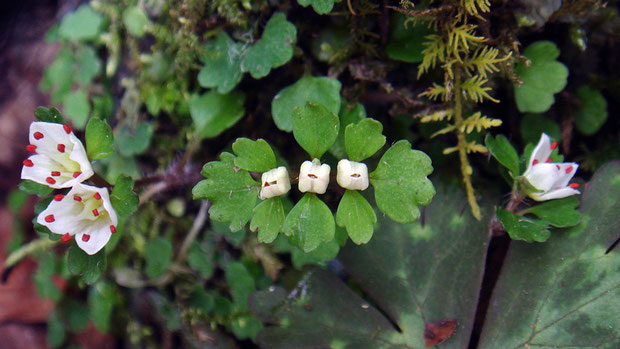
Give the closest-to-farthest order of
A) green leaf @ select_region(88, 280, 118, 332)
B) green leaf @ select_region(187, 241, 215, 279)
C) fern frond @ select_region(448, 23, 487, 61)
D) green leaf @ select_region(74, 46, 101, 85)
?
fern frond @ select_region(448, 23, 487, 61) → green leaf @ select_region(187, 241, 215, 279) → green leaf @ select_region(88, 280, 118, 332) → green leaf @ select_region(74, 46, 101, 85)

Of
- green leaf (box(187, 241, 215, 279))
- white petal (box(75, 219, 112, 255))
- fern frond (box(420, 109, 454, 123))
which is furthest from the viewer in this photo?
green leaf (box(187, 241, 215, 279))

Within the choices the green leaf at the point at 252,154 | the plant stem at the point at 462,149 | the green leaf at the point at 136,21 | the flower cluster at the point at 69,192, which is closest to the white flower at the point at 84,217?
the flower cluster at the point at 69,192

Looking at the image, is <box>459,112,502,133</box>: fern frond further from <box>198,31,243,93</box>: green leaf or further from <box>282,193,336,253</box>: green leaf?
<box>198,31,243,93</box>: green leaf

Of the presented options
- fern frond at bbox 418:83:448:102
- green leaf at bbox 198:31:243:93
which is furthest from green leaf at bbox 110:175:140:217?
fern frond at bbox 418:83:448:102

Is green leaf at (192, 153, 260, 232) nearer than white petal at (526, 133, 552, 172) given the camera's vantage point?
Yes

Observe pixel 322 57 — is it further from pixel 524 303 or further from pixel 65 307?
pixel 65 307

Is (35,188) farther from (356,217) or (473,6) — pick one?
(473,6)

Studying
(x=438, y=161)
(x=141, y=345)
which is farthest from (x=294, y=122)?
(x=141, y=345)

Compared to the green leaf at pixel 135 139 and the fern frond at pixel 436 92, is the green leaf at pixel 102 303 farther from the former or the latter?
the fern frond at pixel 436 92
